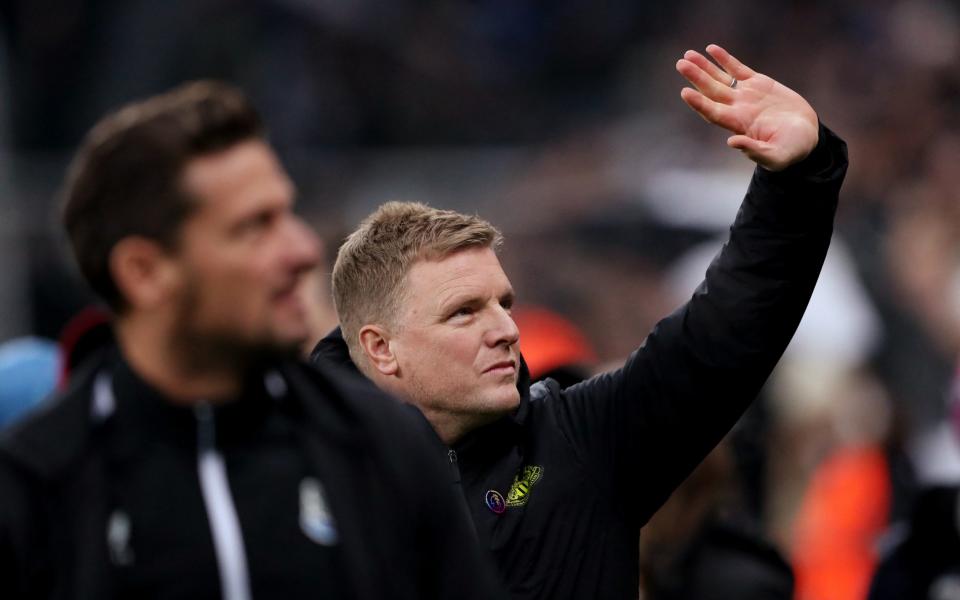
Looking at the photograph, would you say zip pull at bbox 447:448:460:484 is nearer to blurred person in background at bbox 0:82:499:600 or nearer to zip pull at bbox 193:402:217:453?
blurred person in background at bbox 0:82:499:600

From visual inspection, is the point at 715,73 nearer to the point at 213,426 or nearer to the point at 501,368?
the point at 501,368

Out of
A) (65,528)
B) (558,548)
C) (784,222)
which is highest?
(784,222)

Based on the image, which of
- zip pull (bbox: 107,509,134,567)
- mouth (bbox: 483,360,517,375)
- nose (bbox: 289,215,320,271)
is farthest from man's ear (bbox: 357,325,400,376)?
zip pull (bbox: 107,509,134,567)

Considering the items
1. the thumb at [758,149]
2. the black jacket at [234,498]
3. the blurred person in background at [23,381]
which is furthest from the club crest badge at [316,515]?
the blurred person in background at [23,381]

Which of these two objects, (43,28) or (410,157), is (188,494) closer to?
(410,157)

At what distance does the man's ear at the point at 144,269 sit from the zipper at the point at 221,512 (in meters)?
0.16

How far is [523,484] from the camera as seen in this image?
3078 millimetres

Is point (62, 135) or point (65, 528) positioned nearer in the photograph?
point (65, 528)

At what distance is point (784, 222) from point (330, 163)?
27.9 feet

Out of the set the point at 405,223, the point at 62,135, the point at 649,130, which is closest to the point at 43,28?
the point at 62,135

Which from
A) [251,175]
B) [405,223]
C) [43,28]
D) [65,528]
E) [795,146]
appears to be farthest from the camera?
[43,28]

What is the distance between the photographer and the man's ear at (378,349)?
10.6ft

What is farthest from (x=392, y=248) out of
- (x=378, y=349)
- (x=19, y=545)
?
(x=19, y=545)

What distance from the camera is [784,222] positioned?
299 cm
